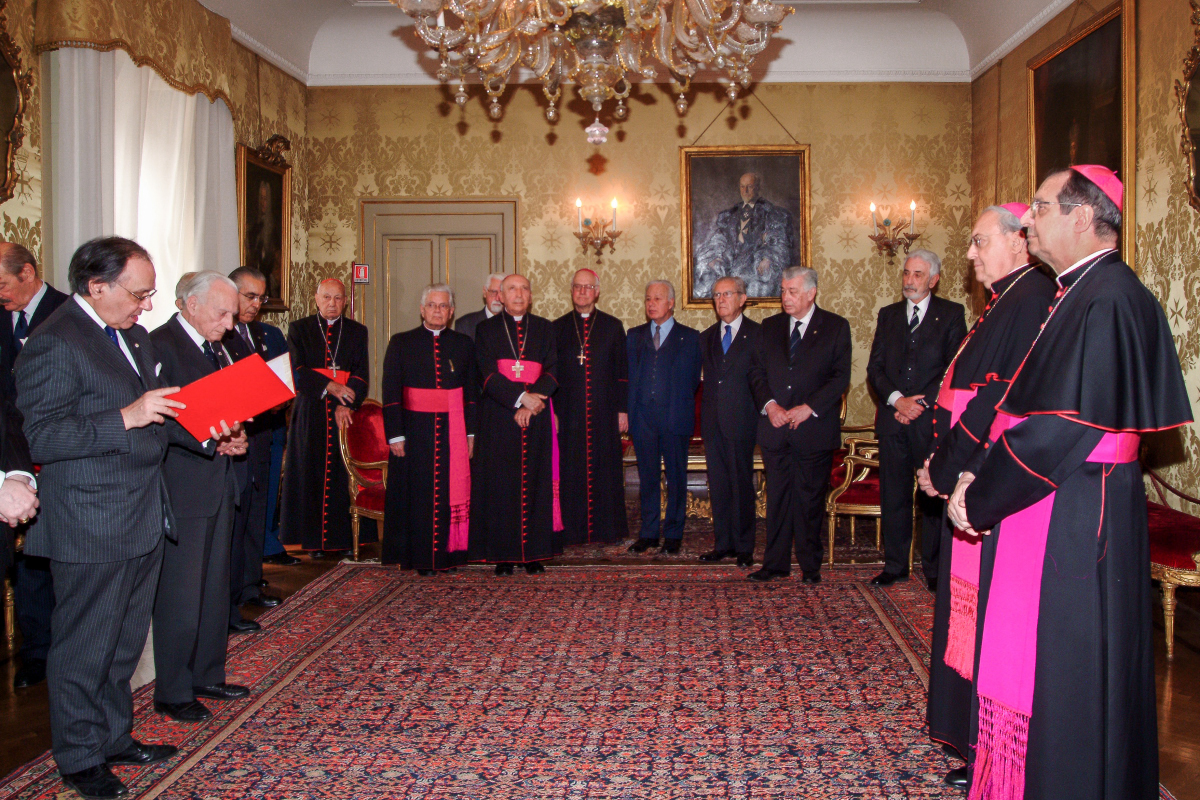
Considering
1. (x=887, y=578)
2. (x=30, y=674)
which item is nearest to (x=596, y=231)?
(x=887, y=578)

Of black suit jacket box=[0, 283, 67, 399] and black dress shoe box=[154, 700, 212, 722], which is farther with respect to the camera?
black suit jacket box=[0, 283, 67, 399]

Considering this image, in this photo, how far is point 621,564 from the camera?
589 centimetres

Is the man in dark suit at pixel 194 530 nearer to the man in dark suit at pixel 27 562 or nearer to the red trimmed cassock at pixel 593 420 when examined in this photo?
the man in dark suit at pixel 27 562

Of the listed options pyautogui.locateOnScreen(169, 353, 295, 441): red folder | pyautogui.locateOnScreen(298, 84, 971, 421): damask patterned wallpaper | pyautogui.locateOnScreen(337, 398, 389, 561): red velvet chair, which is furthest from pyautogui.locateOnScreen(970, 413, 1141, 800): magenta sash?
pyautogui.locateOnScreen(298, 84, 971, 421): damask patterned wallpaper

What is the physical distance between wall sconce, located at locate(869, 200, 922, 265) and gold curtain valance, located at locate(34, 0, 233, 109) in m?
5.62

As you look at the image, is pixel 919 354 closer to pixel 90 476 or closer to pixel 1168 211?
pixel 1168 211

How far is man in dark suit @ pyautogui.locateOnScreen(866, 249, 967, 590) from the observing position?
5035 millimetres

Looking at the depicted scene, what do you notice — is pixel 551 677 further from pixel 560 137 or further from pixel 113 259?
pixel 560 137

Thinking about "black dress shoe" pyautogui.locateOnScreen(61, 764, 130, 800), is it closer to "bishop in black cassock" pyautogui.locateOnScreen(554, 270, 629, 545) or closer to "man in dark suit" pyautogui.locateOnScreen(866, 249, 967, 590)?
"bishop in black cassock" pyautogui.locateOnScreen(554, 270, 629, 545)

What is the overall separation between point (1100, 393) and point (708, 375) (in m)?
3.88

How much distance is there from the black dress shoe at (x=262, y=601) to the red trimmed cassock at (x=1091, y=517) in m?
3.91

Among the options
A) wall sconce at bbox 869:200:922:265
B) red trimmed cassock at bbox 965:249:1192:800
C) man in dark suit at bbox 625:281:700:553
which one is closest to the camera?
red trimmed cassock at bbox 965:249:1192:800

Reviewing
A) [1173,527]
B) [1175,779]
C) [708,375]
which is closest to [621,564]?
[708,375]

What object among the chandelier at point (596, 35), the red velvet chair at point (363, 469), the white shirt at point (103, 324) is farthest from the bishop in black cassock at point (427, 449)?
the white shirt at point (103, 324)
